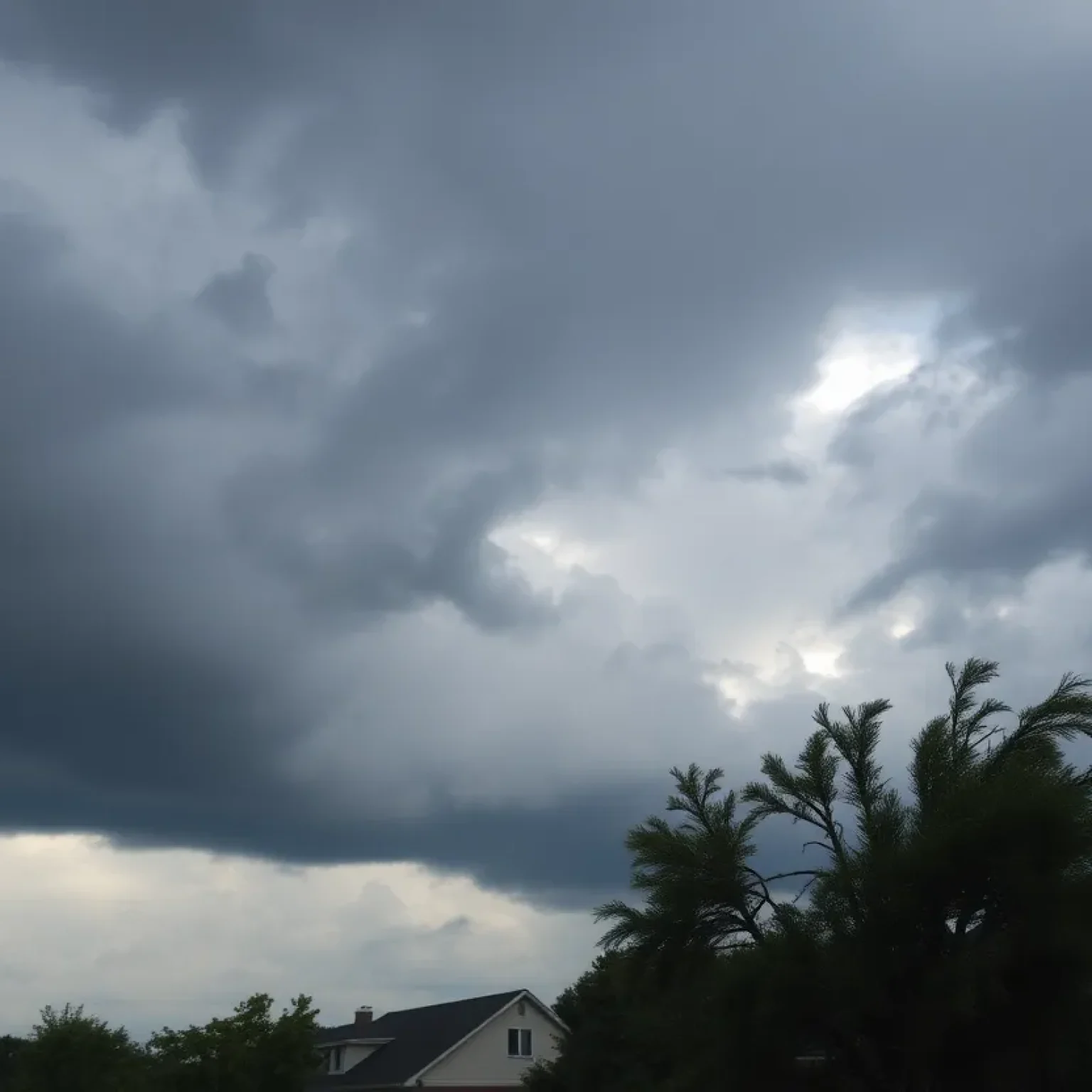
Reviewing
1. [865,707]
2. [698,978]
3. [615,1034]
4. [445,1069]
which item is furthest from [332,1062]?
[865,707]

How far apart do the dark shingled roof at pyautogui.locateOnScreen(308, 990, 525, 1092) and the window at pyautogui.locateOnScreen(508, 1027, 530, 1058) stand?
4.90 ft

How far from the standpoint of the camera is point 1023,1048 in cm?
2570

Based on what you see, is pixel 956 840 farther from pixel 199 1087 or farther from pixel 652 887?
pixel 199 1087

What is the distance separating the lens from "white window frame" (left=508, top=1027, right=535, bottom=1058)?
59750 millimetres

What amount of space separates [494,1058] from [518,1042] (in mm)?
1574

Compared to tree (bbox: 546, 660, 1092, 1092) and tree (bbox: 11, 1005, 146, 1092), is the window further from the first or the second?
tree (bbox: 546, 660, 1092, 1092)

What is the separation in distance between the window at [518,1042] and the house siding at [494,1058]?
0.16 m

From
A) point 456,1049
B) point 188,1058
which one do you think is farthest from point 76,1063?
point 456,1049

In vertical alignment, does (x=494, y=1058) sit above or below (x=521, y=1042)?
below

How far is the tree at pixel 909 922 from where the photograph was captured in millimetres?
25016

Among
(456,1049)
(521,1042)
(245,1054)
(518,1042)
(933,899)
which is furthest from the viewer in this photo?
(521,1042)

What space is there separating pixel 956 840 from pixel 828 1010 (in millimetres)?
4683

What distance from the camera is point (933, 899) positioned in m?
26.0

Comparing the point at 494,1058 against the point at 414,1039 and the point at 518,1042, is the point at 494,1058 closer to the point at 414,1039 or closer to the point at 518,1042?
the point at 518,1042
